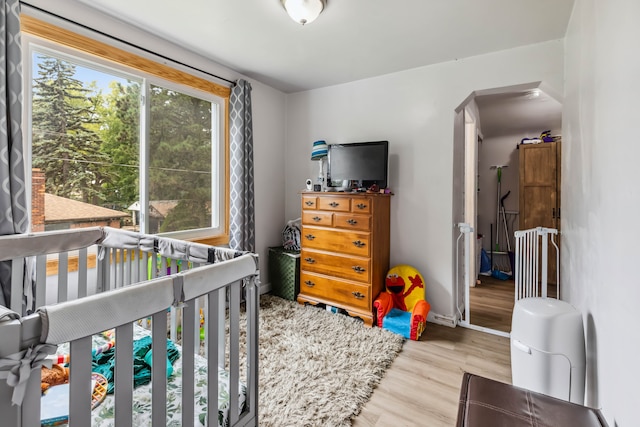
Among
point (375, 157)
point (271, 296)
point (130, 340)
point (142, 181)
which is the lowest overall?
point (271, 296)

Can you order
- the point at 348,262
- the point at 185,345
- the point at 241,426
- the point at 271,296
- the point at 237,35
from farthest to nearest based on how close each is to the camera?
the point at 271,296
the point at 348,262
the point at 237,35
the point at 241,426
the point at 185,345

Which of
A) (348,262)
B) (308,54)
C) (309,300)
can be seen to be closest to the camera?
(308,54)

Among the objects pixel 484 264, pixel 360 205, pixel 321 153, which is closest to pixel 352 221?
pixel 360 205

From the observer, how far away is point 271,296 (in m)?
3.27

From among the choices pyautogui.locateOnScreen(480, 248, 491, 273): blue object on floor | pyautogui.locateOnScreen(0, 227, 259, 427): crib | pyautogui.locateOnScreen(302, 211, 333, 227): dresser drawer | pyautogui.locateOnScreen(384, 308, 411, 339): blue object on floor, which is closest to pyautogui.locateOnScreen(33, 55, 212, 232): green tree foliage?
pyautogui.locateOnScreen(0, 227, 259, 427): crib

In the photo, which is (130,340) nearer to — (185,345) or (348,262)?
(185,345)

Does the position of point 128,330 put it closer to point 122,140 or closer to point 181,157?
point 122,140

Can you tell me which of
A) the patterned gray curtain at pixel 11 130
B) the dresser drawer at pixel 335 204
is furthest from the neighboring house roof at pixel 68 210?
the dresser drawer at pixel 335 204

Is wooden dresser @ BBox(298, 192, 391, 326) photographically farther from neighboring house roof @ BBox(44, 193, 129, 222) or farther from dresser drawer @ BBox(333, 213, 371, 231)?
neighboring house roof @ BBox(44, 193, 129, 222)

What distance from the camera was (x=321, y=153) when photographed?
3.09 meters

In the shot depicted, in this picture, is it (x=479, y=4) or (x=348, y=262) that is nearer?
(x=479, y=4)

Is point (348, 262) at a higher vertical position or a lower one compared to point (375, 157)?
lower

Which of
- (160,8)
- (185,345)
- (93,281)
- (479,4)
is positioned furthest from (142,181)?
(479,4)

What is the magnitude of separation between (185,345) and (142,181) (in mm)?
1915
